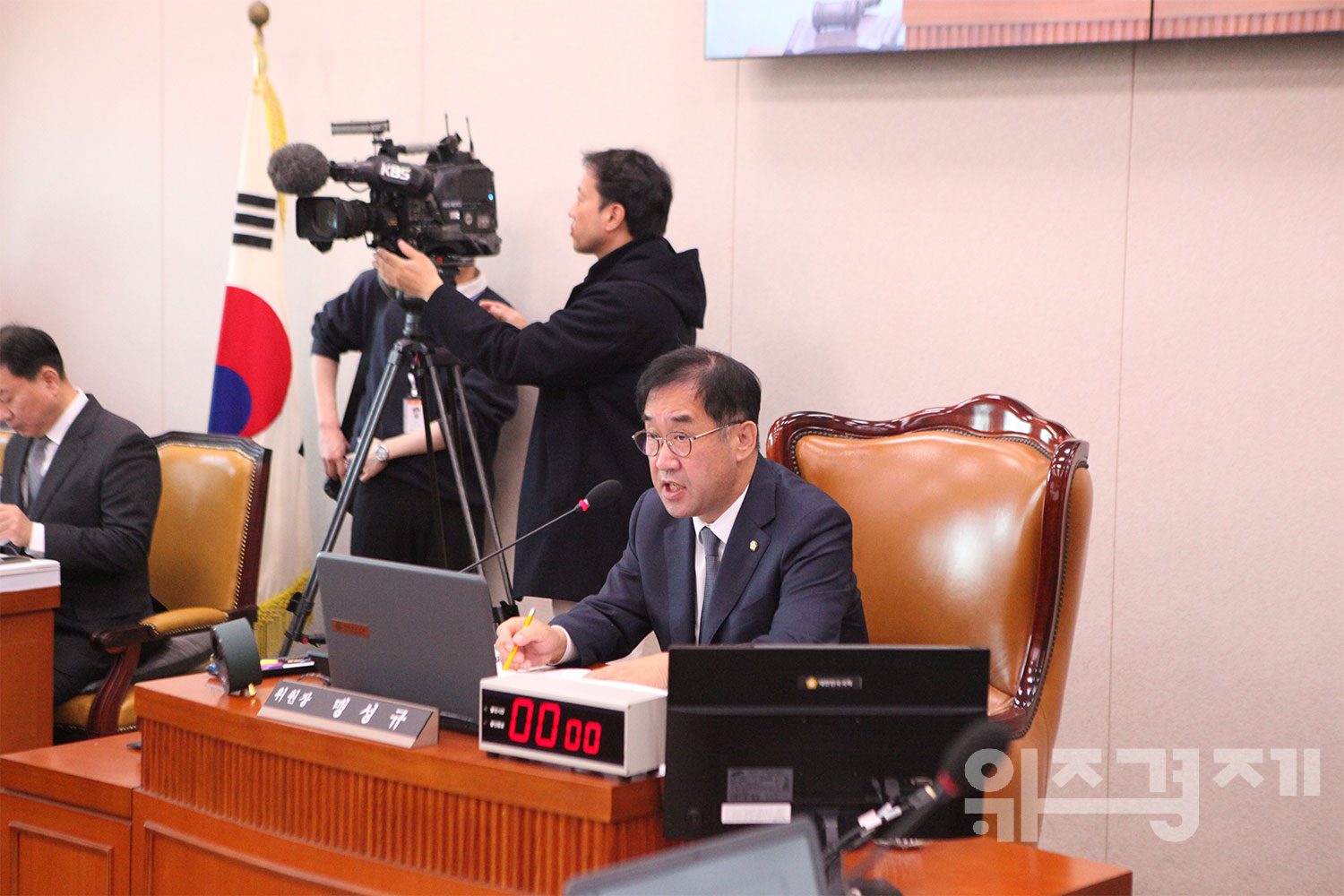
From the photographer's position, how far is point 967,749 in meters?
1.30

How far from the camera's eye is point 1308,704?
2848mm

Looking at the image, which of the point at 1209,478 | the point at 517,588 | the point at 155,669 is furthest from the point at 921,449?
the point at 155,669

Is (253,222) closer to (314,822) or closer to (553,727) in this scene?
(314,822)

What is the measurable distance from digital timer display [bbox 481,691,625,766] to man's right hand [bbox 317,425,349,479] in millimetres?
2285

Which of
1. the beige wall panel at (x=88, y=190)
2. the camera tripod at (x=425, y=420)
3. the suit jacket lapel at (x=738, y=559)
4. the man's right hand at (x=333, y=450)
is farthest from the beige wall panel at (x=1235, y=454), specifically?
the beige wall panel at (x=88, y=190)

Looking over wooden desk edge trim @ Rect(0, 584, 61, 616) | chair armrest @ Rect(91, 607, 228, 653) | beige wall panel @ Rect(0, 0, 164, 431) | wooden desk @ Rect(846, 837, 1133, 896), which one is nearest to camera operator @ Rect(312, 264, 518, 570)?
chair armrest @ Rect(91, 607, 228, 653)

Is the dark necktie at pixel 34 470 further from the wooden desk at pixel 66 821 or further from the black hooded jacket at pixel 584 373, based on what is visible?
the wooden desk at pixel 66 821

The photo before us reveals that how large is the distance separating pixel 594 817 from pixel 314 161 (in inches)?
77.4

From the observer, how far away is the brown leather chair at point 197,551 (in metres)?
3.14

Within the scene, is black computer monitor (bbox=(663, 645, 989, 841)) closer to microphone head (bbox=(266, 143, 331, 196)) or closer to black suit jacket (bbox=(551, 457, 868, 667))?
black suit jacket (bbox=(551, 457, 868, 667))

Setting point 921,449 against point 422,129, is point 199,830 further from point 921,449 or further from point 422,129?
point 422,129

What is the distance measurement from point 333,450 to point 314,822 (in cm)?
213

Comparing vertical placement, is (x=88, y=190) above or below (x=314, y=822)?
above

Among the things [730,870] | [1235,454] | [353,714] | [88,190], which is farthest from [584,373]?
[88,190]
